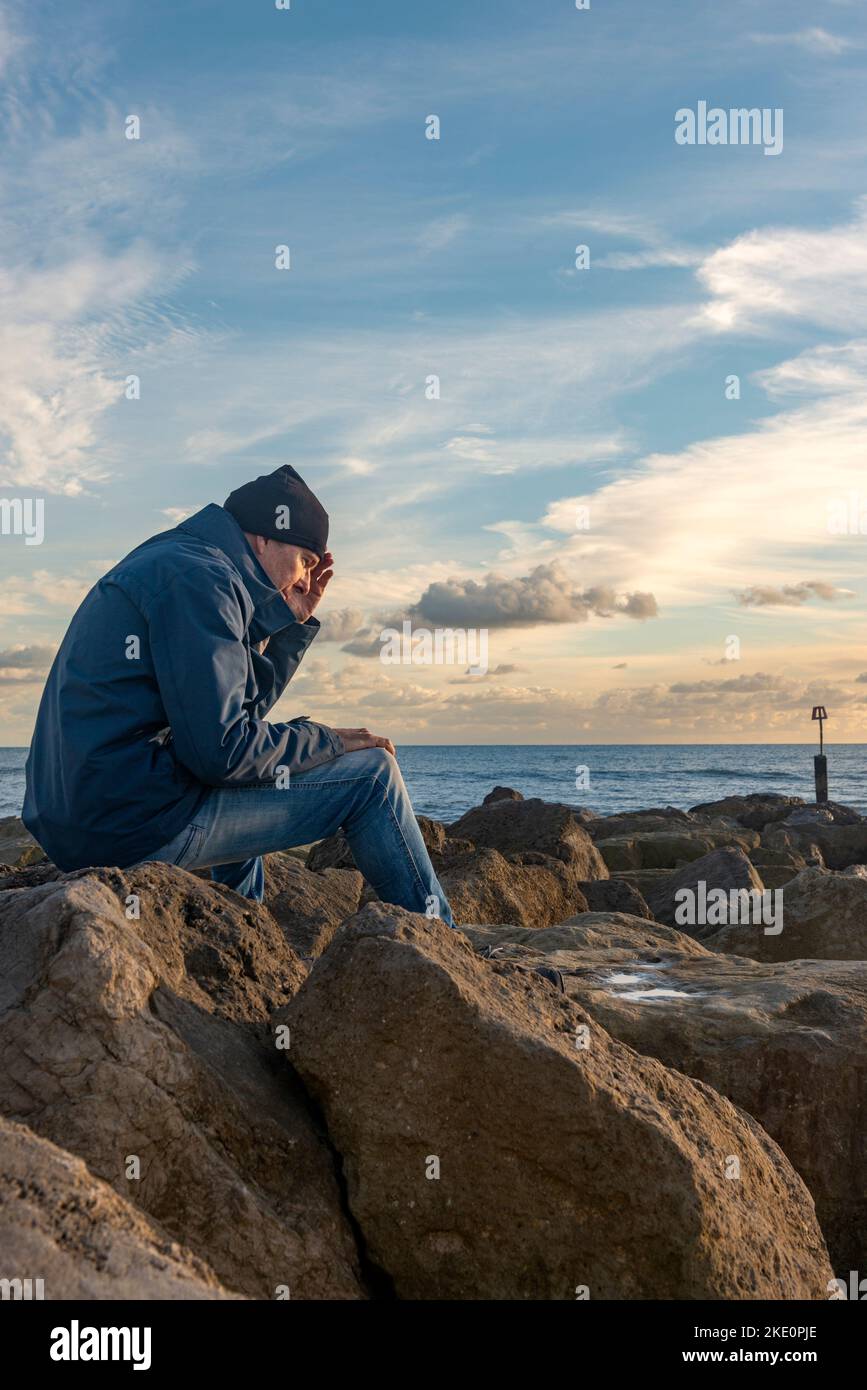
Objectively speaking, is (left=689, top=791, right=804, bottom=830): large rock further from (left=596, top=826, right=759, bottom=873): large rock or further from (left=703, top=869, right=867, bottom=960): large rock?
(left=703, top=869, right=867, bottom=960): large rock

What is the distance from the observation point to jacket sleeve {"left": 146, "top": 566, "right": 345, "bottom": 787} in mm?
3637

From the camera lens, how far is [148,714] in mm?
3756

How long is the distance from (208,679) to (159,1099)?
4.54ft

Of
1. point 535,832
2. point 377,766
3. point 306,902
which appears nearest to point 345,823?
point 377,766

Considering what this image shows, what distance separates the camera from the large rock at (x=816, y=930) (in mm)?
6965

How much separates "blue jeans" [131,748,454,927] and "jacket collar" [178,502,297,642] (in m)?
0.56

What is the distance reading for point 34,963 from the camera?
273 centimetres

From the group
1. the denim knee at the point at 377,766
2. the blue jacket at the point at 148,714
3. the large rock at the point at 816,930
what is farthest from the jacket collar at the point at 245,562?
the large rock at the point at 816,930

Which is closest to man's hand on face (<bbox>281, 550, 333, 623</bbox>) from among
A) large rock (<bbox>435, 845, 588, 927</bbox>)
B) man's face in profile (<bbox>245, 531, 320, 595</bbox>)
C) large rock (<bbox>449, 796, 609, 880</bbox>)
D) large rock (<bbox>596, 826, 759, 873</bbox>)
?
man's face in profile (<bbox>245, 531, 320, 595</bbox>)

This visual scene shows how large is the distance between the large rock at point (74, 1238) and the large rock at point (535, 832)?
813 cm

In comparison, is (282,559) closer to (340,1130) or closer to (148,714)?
(148,714)
